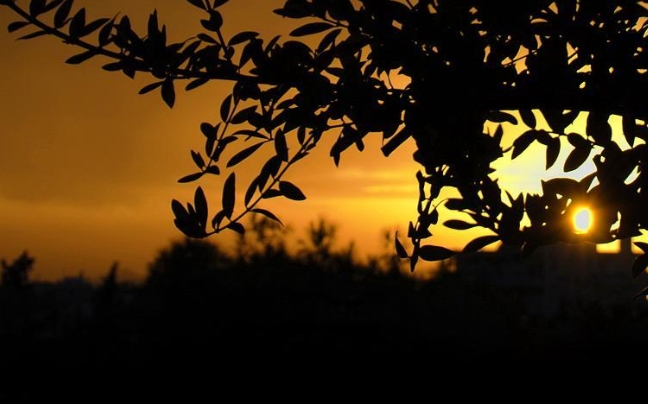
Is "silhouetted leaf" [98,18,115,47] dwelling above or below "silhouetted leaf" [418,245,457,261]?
above

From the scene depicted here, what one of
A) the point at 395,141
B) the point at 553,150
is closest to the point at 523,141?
the point at 553,150

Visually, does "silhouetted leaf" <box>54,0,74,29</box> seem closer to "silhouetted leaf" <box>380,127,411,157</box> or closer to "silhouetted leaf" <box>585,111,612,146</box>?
"silhouetted leaf" <box>380,127,411,157</box>

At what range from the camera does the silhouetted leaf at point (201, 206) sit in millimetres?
4211

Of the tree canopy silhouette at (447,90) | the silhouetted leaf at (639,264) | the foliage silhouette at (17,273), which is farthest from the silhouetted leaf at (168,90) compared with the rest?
the foliage silhouette at (17,273)

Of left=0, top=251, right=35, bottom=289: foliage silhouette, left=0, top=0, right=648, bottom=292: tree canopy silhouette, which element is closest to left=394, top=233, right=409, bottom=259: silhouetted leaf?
left=0, top=0, right=648, bottom=292: tree canopy silhouette

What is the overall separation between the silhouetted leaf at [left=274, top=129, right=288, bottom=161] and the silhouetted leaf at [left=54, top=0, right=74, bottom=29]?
1235mm

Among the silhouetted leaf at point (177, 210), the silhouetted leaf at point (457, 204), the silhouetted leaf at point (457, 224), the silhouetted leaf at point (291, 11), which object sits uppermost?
the silhouetted leaf at point (291, 11)

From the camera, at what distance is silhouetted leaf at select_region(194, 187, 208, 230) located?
4.21 metres

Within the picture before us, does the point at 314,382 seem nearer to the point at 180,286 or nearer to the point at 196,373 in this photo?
the point at 196,373

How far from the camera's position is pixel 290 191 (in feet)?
14.8

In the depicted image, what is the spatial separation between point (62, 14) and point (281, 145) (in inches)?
51.3

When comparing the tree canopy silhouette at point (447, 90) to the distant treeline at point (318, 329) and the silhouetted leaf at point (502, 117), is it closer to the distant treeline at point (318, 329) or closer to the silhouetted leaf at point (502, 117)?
the silhouetted leaf at point (502, 117)

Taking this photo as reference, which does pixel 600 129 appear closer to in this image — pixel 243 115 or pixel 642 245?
pixel 642 245

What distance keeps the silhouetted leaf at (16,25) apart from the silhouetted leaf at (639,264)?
3450 mm
